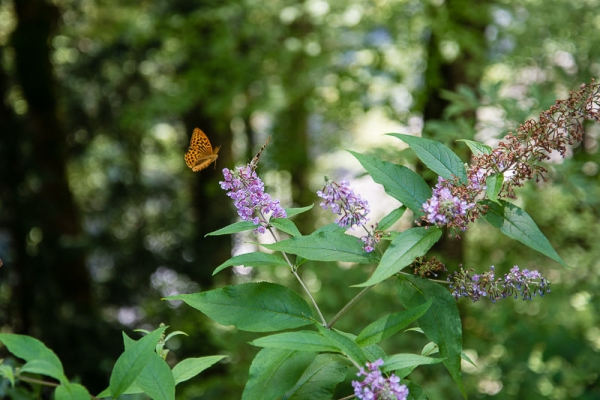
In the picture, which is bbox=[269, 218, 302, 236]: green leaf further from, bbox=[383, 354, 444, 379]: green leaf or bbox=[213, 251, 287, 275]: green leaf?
bbox=[383, 354, 444, 379]: green leaf

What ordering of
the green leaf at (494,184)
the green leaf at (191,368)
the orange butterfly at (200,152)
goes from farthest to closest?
the orange butterfly at (200,152) → the green leaf at (191,368) → the green leaf at (494,184)

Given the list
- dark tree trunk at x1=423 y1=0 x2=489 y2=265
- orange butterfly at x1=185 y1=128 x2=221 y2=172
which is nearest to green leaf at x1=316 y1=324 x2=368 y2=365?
orange butterfly at x1=185 y1=128 x2=221 y2=172

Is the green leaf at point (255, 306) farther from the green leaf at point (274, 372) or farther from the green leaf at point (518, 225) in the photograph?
the green leaf at point (518, 225)

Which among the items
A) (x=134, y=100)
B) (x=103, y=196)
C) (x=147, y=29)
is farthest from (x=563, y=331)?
(x=103, y=196)

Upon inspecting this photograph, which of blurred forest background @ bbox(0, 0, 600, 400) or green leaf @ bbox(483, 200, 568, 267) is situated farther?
blurred forest background @ bbox(0, 0, 600, 400)

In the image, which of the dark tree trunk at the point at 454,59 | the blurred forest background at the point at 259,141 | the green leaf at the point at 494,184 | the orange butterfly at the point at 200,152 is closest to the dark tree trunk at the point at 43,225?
the blurred forest background at the point at 259,141

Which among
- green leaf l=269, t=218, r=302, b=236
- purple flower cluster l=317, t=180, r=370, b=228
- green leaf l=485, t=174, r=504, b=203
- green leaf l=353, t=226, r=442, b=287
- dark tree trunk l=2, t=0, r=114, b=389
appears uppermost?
green leaf l=485, t=174, r=504, b=203
